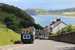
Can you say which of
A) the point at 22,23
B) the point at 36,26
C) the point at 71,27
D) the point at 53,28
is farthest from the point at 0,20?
the point at 71,27

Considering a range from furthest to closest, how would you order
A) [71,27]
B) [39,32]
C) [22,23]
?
[22,23] < [39,32] < [71,27]

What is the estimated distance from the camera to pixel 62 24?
99.4 m

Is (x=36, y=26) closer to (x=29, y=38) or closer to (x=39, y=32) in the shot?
(x=39, y=32)

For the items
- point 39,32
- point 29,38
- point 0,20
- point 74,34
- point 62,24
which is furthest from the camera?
point 0,20

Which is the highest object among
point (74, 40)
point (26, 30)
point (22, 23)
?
point (22, 23)

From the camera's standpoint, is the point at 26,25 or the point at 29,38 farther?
the point at 26,25

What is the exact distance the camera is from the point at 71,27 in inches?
1533

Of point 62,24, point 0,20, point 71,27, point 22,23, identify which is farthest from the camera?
point 0,20

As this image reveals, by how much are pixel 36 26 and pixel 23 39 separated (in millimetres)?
124781

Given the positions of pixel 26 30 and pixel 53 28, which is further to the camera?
pixel 53 28

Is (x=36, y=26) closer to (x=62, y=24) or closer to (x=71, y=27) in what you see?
(x=62, y=24)

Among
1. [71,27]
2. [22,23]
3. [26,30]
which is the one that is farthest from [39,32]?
[26,30]

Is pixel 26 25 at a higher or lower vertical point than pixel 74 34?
higher

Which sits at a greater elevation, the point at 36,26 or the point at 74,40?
the point at 36,26
